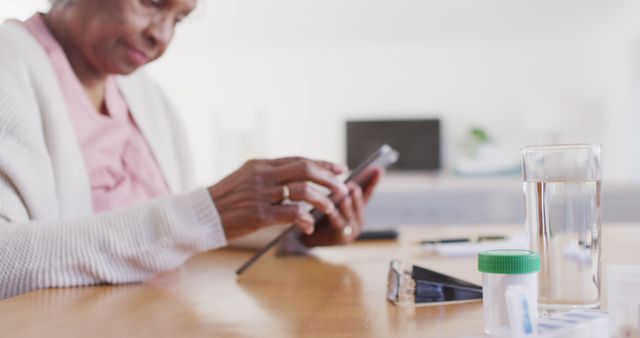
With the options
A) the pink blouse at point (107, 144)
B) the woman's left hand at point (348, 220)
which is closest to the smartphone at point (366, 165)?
the woman's left hand at point (348, 220)

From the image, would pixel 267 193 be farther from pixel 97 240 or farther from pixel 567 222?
pixel 567 222

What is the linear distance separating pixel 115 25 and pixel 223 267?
43cm

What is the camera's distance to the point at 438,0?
5738mm

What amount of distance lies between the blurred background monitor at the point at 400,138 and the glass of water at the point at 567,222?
6988 millimetres

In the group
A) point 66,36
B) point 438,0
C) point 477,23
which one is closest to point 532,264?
point 66,36

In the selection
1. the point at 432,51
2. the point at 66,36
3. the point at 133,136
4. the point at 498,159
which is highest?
the point at 432,51

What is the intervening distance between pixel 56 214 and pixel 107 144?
0.23 metres

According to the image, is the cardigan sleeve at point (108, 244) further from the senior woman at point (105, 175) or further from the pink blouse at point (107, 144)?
the pink blouse at point (107, 144)

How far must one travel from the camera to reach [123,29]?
1.08 meters

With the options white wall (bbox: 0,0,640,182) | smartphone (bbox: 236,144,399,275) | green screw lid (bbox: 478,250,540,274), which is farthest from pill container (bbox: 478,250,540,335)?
white wall (bbox: 0,0,640,182)

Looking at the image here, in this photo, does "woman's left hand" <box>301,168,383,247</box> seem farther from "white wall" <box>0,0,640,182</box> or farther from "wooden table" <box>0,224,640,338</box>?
"white wall" <box>0,0,640,182</box>

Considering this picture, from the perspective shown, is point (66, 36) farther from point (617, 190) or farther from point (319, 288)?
point (617, 190)

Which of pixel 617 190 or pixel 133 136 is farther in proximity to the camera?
pixel 617 190

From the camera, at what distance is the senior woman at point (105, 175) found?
0.78m
